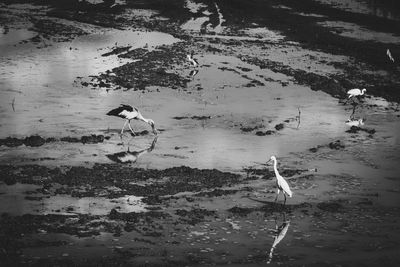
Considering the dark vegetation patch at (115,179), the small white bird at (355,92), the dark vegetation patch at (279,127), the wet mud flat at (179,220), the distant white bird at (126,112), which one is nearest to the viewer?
the wet mud flat at (179,220)

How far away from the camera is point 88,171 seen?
18922mm

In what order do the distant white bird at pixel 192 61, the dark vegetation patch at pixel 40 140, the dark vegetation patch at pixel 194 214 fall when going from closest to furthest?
the dark vegetation patch at pixel 194 214 < the dark vegetation patch at pixel 40 140 < the distant white bird at pixel 192 61

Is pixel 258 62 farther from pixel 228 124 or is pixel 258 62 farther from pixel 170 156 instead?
pixel 170 156

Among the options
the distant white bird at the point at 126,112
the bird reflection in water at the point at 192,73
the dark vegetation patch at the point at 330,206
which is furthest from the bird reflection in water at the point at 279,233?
the bird reflection in water at the point at 192,73

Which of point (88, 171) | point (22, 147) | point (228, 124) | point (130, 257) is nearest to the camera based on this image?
point (130, 257)

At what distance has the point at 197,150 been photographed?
872 inches

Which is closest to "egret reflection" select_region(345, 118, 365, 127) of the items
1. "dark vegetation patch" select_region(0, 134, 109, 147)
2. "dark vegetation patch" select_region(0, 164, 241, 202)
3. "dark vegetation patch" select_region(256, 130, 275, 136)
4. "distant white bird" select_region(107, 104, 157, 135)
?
"dark vegetation patch" select_region(256, 130, 275, 136)

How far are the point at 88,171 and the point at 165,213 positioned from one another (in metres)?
3.91

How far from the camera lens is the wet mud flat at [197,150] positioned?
47.8 feet

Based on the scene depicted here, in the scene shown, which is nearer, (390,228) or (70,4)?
(390,228)

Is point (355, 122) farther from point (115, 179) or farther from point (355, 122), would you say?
point (115, 179)

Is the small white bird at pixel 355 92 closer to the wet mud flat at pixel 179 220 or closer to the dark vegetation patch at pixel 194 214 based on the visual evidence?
the wet mud flat at pixel 179 220

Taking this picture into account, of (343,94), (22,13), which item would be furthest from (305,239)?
(22,13)

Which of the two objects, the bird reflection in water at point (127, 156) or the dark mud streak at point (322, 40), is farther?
the dark mud streak at point (322, 40)
